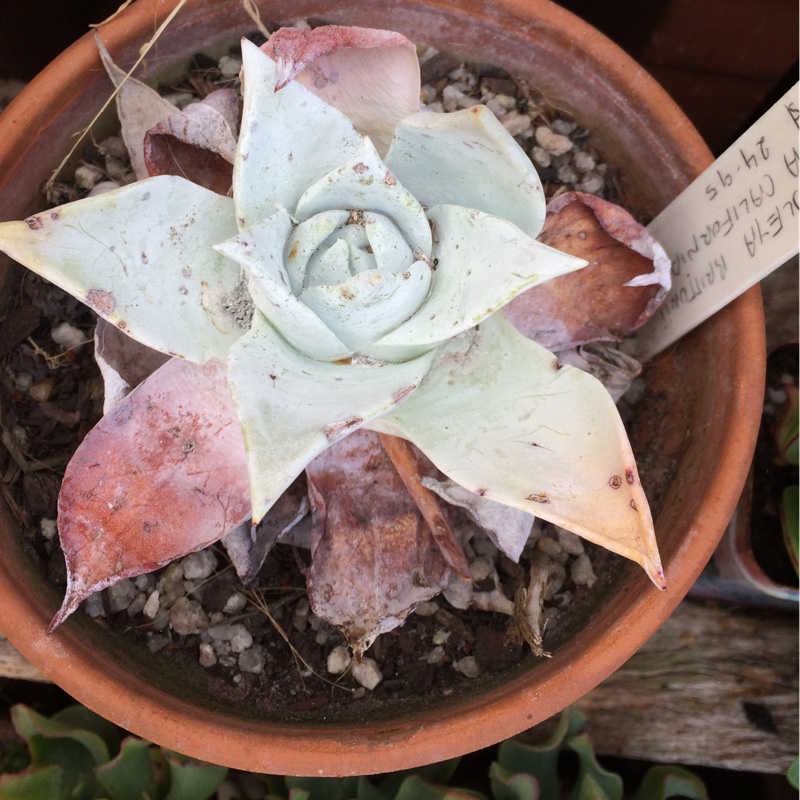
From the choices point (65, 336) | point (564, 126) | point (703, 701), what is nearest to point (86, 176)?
point (65, 336)

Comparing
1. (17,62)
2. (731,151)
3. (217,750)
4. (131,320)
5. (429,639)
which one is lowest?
(429,639)

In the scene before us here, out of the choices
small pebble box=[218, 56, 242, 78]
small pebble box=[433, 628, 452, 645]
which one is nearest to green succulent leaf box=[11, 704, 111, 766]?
small pebble box=[433, 628, 452, 645]

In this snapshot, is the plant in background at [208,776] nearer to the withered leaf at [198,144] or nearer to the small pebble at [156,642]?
the small pebble at [156,642]

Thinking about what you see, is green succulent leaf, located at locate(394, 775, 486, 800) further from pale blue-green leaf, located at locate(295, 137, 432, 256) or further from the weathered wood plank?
pale blue-green leaf, located at locate(295, 137, 432, 256)

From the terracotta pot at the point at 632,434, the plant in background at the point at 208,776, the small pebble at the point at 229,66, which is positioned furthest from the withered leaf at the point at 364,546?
the small pebble at the point at 229,66

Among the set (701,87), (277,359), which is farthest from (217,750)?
(701,87)

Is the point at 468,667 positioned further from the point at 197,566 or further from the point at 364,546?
the point at 197,566

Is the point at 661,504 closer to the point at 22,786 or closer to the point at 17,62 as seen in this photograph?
the point at 22,786
